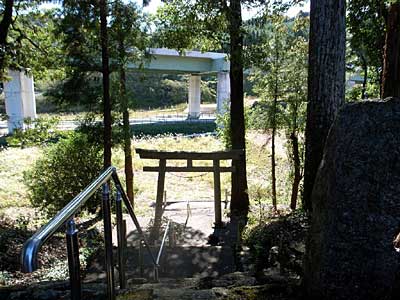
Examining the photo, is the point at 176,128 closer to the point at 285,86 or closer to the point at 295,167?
the point at 285,86

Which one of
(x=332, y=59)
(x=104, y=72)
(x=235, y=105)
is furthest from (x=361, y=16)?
(x=104, y=72)

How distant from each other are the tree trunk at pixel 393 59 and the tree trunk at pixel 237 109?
309cm

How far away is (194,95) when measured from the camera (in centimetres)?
3425

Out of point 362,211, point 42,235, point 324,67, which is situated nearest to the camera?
point 42,235

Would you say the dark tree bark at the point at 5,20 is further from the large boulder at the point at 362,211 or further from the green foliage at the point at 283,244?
the large boulder at the point at 362,211

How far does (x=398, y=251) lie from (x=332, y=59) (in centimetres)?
379

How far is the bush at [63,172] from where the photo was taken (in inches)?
394

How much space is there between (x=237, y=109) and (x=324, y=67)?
415 cm

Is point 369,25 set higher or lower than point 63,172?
higher

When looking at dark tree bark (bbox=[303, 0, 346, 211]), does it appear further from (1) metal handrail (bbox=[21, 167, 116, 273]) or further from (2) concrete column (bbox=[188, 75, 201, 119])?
(2) concrete column (bbox=[188, 75, 201, 119])

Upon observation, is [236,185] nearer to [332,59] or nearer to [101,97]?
[101,97]

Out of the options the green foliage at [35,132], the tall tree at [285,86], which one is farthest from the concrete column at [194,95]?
the green foliage at [35,132]

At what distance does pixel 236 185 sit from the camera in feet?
31.7

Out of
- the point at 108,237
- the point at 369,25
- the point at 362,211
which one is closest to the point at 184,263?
the point at 108,237
